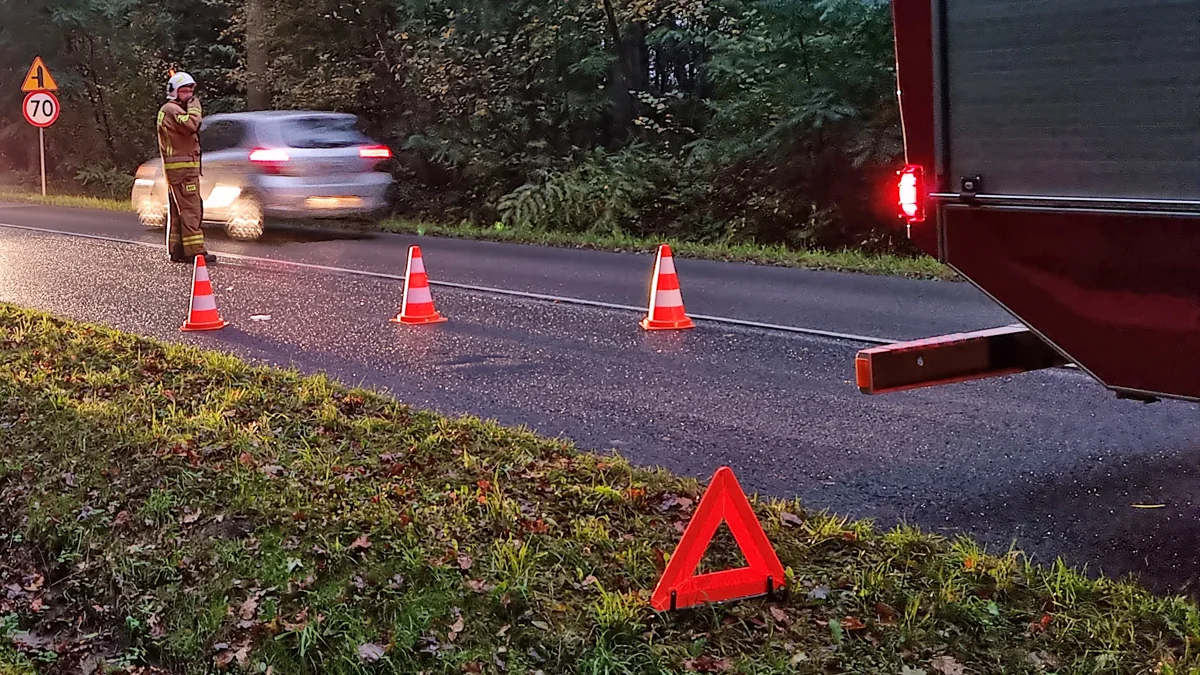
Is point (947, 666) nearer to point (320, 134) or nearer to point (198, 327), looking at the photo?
point (198, 327)

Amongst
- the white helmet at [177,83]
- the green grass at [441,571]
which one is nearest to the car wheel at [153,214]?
the white helmet at [177,83]

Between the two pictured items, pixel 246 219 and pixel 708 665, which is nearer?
pixel 708 665

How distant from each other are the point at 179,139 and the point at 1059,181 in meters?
10.4

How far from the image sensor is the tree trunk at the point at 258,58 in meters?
22.5

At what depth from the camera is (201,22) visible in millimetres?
31406

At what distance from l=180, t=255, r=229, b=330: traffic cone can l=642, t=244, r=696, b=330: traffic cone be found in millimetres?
3385

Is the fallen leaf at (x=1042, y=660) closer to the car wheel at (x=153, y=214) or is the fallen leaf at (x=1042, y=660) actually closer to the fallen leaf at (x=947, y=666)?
the fallen leaf at (x=947, y=666)

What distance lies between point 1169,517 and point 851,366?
3.09m

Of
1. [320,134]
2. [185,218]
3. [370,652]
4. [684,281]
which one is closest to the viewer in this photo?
[370,652]

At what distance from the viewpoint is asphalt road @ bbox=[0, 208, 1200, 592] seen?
5.31m

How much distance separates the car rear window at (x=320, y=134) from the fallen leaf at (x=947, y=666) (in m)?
14.1

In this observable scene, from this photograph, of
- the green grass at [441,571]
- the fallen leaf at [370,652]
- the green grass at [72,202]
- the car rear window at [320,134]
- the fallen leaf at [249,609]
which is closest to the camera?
the green grass at [441,571]

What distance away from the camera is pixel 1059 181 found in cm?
467

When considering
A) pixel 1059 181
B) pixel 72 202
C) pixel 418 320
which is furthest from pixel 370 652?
pixel 72 202
